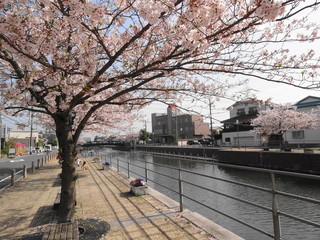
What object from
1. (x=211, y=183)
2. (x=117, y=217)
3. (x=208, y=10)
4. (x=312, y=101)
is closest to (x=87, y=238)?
(x=117, y=217)

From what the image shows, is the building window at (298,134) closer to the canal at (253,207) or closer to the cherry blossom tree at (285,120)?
the cherry blossom tree at (285,120)

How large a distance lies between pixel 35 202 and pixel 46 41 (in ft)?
17.2

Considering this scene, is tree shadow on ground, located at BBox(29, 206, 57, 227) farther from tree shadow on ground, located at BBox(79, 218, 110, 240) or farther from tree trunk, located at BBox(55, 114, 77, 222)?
tree shadow on ground, located at BBox(79, 218, 110, 240)

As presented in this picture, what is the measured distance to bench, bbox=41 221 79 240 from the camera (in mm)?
3336

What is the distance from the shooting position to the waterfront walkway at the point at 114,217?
3977 millimetres

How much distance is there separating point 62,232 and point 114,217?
5.08 feet

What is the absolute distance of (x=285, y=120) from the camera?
30469mm

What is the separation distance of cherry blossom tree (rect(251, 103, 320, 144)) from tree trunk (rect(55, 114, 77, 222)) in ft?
90.8

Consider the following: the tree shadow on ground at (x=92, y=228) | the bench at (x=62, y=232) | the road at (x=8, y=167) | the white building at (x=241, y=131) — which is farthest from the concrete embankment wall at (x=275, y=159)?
the road at (x=8, y=167)

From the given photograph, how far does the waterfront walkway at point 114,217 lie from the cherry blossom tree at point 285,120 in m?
26.2

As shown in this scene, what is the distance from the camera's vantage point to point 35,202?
22.2 ft

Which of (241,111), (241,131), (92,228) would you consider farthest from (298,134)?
(92,228)

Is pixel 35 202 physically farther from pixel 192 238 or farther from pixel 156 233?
pixel 192 238

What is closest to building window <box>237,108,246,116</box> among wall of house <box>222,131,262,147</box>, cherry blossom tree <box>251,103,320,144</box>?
wall of house <box>222,131,262,147</box>
